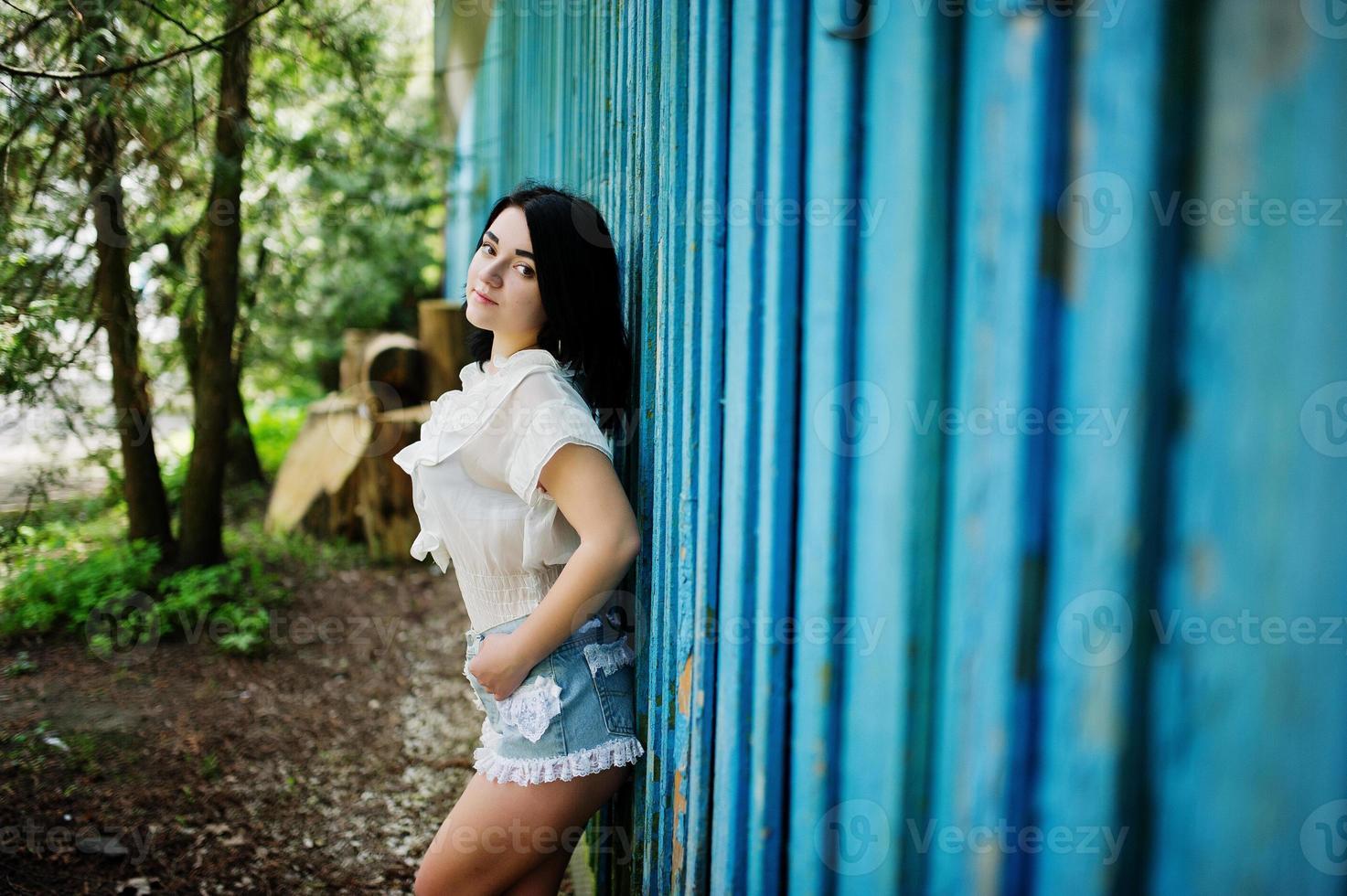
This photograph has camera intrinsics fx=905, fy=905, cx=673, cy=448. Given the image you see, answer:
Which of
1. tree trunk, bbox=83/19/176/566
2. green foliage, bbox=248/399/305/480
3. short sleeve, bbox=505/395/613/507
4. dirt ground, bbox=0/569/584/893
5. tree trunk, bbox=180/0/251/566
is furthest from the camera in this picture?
green foliage, bbox=248/399/305/480

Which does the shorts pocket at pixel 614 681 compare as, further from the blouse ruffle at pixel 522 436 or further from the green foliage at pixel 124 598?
the green foliage at pixel 124 598

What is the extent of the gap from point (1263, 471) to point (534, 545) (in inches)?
53.8

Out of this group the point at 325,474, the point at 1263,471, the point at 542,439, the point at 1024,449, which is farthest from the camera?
the point at 325,474

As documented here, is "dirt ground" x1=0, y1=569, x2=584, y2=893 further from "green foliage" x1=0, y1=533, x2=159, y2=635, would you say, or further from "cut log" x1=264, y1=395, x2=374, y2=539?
"cut log" x1=264, y1=395, x2=374, y2=539

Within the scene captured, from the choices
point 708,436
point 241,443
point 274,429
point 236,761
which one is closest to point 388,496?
point 241,443

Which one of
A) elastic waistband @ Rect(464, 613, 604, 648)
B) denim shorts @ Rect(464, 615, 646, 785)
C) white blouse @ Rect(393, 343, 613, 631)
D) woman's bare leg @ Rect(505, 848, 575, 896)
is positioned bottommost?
woman's bare leg @ Rect(505, 848, 575, 896)

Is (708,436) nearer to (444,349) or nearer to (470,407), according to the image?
(470,407)

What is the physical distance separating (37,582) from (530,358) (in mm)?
4635

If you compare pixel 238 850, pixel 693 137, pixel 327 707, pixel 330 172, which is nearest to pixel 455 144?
pixel 330 172

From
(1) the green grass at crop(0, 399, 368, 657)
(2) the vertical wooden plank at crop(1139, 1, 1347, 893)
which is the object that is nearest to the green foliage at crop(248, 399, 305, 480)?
(1) the green grass at crop(0, 399, 368, 657)

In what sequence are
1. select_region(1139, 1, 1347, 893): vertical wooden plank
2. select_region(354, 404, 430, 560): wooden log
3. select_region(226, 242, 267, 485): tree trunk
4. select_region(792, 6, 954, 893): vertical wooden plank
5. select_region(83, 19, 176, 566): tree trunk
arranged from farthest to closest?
1. select_region(226, 242, 267, 485): tree trunk
2. select_region(354, 404, 430, 560): wooden log
3. select_region(83, 19, 176, 566): tree trunk
4. select_region(792, 6, 954, 893): vertical wooden plank
5. select_region(1139, 1, 1347, 893): vertical wooden plank

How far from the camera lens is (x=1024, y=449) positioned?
0.94m

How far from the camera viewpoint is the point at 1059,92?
2.99 feet

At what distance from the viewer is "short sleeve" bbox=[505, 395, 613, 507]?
70.1 inches
